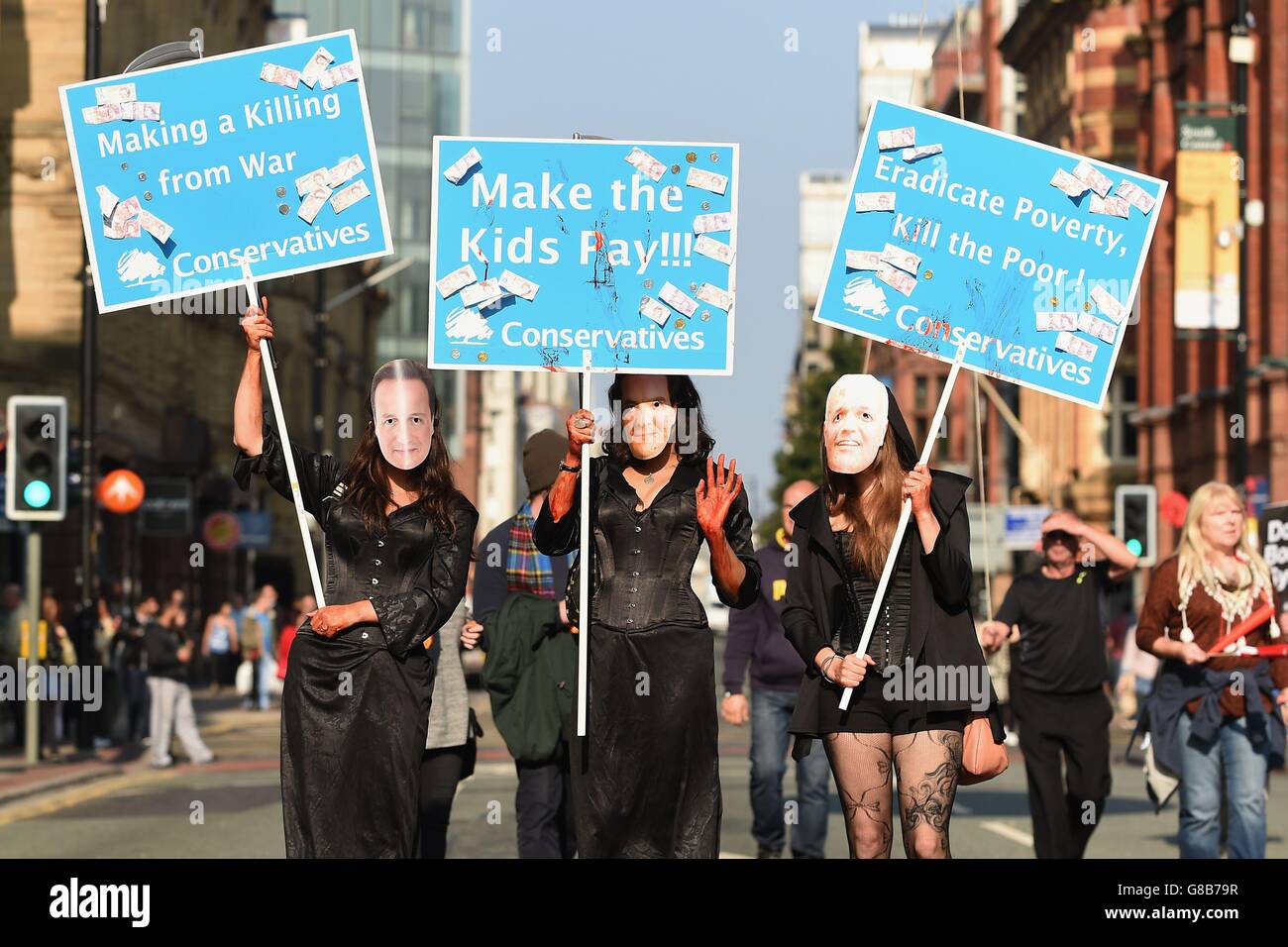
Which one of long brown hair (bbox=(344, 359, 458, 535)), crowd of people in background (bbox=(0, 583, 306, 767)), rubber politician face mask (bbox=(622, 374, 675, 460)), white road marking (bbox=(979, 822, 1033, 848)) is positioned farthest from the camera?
crowd of people in background (bbox=(0, 583, 306, 767))

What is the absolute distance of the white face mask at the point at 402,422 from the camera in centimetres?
717

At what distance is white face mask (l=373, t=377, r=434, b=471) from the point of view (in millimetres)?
7168

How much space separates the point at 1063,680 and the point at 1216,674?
1097 mm

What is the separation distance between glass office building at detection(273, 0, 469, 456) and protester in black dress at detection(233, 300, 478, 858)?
84.1 metres

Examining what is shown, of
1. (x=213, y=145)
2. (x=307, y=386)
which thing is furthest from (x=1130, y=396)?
(x=213, y=145)

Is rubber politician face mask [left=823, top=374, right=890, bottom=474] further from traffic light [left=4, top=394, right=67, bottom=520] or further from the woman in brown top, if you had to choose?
traffic light [left=4, top=394, right=67, bottom=520]

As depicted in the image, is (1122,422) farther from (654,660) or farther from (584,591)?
(654,660)

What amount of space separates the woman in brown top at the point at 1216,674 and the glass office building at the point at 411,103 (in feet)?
268

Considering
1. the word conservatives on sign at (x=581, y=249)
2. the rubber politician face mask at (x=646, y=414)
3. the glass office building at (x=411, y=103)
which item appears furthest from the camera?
the glass office building at (x=411, y=103)

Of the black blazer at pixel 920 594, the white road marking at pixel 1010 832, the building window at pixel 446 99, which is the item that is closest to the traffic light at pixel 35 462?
the white road marking at pixel 1010 832

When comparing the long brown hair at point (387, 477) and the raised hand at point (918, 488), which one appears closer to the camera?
the raised hand at point (918, 488)

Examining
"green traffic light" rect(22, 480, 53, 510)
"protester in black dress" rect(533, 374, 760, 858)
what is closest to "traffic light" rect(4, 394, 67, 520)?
"green traffic light" rect(22, 480, 53, 510)

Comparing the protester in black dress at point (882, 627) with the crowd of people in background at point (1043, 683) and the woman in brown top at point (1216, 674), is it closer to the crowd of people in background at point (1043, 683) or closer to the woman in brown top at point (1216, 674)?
the crowd of people in background at point (1043, 683)
